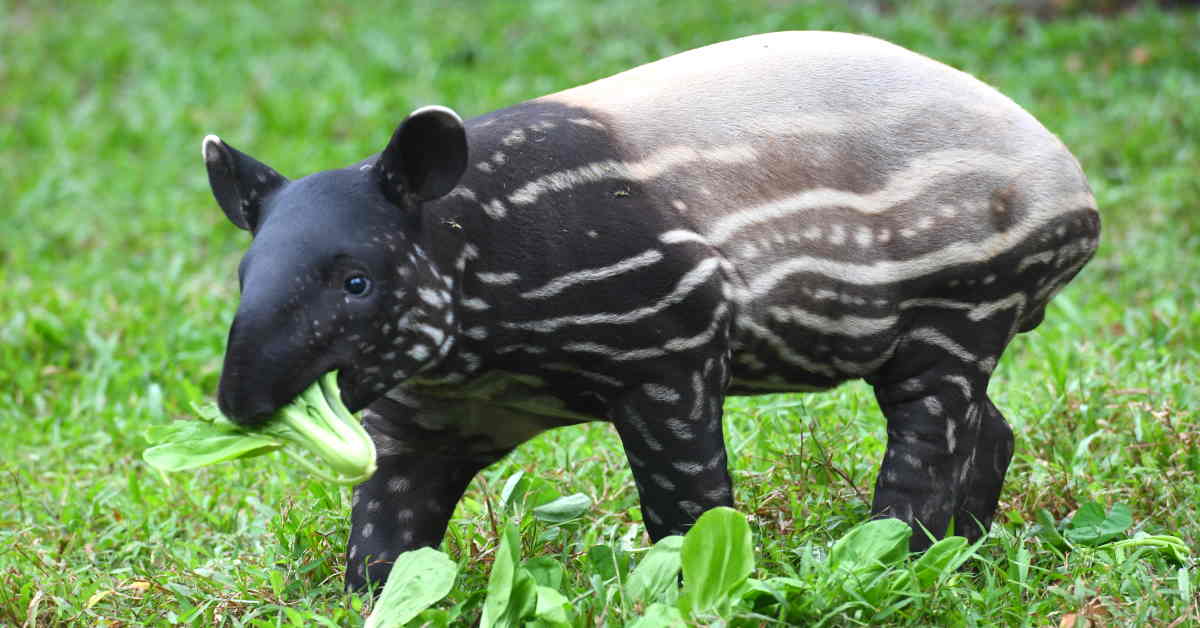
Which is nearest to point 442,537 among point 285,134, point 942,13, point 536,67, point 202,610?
point 202,610

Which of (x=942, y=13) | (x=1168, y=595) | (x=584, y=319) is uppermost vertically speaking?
(x=584, y=319)

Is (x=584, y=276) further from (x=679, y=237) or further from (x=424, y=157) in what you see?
(x=424, y=157)

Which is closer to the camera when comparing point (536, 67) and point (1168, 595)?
point (1168, 595)

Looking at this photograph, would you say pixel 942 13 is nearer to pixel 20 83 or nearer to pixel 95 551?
pixel 20 83

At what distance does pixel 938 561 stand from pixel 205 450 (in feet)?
4.93

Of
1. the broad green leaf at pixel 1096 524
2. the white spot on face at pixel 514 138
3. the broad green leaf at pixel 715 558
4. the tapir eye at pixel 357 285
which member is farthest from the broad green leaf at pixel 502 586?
the broad green leaf at pixel 1096 524

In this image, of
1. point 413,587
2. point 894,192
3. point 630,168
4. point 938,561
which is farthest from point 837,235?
point 413,587

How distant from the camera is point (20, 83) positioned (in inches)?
374

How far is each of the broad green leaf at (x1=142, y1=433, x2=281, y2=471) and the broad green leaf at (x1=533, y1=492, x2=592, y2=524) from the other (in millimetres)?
860

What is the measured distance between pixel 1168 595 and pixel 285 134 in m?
6.16

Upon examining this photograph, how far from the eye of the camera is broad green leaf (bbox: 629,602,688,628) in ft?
8.74

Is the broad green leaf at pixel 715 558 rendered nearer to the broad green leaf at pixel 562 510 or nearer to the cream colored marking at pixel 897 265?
the cream colored marking at pixel 897 265

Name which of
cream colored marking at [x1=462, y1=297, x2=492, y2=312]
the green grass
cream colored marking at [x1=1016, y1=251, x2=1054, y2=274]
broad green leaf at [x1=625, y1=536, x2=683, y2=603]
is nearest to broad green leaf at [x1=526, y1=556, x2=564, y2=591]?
the green grass

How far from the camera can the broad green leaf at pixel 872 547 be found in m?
2.89
